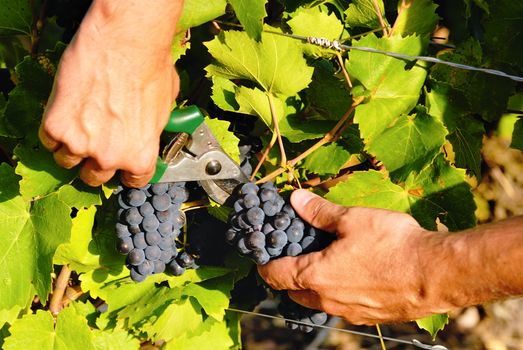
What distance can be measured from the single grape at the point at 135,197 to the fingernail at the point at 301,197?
0.90 ft

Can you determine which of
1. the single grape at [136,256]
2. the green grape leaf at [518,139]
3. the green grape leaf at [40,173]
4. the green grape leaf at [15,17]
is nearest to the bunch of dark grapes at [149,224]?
the single grape at [136,256]

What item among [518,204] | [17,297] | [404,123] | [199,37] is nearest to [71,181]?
[17,297]

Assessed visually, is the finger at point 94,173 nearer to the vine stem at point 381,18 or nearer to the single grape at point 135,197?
the single grape at point 135,197

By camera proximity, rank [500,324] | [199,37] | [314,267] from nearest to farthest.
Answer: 1. [314,267]
2. [199,37]
3. [500,324]

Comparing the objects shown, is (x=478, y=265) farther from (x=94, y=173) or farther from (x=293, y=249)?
(x=94, y=173)

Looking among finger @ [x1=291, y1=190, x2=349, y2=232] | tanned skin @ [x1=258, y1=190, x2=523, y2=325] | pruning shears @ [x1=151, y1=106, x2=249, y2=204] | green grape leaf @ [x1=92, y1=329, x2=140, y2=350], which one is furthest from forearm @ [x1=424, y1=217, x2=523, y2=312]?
green grape leaf @ [x1=92, y1=329, x2=140, y2=350]

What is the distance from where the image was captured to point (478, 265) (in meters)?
1.15

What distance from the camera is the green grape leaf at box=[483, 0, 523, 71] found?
1493 mm

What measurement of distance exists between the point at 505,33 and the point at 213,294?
83 centimetres

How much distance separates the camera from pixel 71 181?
129 centimetres

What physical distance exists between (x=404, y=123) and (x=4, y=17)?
32.0 inches

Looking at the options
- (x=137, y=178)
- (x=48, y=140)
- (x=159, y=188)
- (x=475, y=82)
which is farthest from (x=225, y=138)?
(x=475, y=82)

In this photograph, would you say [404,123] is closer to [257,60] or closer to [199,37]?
[257,60]

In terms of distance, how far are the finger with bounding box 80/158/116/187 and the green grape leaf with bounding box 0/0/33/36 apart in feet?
1.44
